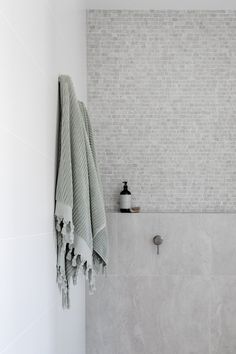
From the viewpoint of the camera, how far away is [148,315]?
3.64 m

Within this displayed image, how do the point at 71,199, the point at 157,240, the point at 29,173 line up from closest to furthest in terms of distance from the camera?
1. the point at 29,173
2. the point at 71,199
3. the point at 157,240

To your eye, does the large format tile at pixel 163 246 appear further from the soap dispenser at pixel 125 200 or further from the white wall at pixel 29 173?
the white wall at pixel 29 173

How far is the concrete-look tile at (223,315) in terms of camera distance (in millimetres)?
3613

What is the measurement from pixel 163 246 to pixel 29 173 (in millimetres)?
1973

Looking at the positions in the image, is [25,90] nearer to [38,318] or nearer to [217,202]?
[38,318]

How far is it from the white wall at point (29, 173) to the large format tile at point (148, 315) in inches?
39.3

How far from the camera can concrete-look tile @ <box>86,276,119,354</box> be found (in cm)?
365

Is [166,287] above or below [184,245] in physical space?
below

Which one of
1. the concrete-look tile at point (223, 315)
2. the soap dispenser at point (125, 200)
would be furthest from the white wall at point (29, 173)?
the concrete-look tile at point (223, 315)

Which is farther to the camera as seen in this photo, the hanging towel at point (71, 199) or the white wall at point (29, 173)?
the hanging towel at point (71, 199)

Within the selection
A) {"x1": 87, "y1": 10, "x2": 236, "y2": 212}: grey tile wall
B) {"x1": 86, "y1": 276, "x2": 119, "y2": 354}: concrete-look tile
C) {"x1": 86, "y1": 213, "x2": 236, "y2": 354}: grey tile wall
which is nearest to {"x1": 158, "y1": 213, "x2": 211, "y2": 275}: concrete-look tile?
{"x1": 86, "y1": 213, "x2": 236, "y2": 354}: grey tile wall

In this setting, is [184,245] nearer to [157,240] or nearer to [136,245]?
[157,240]

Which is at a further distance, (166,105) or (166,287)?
(166,105)

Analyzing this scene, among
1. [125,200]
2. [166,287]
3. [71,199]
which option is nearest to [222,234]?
[166,287]
